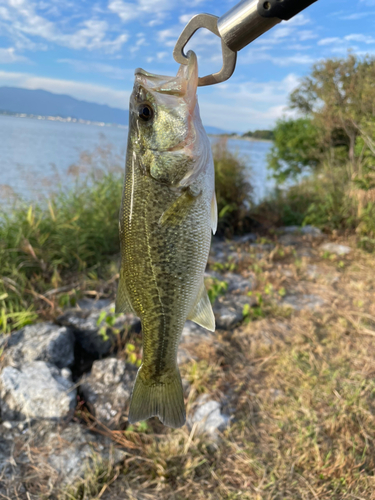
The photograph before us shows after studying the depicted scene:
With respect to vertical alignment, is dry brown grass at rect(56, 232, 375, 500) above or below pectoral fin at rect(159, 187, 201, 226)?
below

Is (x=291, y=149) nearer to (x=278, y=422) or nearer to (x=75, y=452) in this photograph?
(x=278, y=422)

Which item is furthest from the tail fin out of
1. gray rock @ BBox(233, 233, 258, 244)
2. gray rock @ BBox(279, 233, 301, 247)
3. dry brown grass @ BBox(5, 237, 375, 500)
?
gray rock @ BBox(279, 233, 301, 247)

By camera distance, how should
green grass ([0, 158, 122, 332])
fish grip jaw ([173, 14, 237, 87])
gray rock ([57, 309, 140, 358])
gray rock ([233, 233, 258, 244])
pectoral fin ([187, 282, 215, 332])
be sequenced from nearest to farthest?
fish grip jaw ([173, 14, 237, 87])
pectoral fin ([187, 282, 215, 332])
gray rock ([57, 309, 140, 358])
green grass ([0, 158, 122, 332])
gray rock ([233, 233, 258, 244])

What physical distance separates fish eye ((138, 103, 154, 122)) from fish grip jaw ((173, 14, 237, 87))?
24cm

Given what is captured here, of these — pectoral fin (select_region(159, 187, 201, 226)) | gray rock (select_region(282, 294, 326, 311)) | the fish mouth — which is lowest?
gray rock (select_region(282, 294, 326, 311))

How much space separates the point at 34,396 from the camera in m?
3.37

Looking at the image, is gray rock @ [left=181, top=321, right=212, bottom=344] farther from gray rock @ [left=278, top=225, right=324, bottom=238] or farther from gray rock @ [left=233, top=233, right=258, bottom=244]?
gray rock @ [left=278, top=225, right=324, bottom=238]

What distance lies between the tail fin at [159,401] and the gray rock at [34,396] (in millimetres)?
2181

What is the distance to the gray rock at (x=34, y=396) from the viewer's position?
333cm

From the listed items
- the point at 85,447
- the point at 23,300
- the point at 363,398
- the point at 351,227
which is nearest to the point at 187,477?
the point at 85,447

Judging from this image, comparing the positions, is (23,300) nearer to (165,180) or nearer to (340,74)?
(165,180)

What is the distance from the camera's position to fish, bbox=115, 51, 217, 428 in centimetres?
138

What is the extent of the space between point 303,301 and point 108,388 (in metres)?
3.11

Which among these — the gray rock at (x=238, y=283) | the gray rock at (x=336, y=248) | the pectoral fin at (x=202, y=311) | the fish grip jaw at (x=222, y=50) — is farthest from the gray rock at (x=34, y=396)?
the gray rock at (x=336, y=248)
